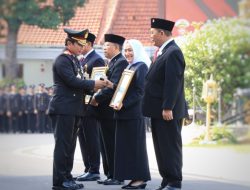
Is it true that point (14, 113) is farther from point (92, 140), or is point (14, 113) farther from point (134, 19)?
point (92, 140)

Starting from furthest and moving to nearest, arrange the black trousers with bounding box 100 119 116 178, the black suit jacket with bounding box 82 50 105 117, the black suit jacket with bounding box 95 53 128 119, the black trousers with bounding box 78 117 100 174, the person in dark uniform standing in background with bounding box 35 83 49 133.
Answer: the person in dark uniform standing in background with bounding box 35 83 49 133 < the black trousers with bounding box 78 117 100 174 < the black suit jacket with bounding box 82 50 105 117 < the black trousers with bounding box 100 119 116 178 < the black suit jacket with bounding box 95 53 128 119

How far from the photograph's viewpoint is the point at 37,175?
6.75 metres

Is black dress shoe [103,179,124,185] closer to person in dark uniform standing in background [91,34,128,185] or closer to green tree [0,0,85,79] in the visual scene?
person in dark uniform standing in background [91,34,128,185]

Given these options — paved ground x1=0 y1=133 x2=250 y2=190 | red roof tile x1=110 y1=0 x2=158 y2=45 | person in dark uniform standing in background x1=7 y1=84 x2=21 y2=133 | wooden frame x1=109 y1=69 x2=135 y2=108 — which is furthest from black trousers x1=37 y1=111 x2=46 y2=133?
wooden frame x1=109 y1=69 x2=135 y2=108

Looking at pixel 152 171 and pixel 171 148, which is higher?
pixel 171 148

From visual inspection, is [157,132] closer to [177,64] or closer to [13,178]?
[177,64]

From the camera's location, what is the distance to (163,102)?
491cm

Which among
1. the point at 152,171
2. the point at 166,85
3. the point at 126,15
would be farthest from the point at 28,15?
the point at 152,171

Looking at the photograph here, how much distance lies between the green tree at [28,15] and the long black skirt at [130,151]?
1705mm

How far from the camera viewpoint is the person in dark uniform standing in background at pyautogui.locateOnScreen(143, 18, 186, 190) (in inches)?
195

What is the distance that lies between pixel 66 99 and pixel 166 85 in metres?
0.83

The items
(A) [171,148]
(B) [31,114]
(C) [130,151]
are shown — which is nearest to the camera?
(A) [171,148]

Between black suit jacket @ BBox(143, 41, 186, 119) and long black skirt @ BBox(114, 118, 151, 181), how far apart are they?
0.60 metres

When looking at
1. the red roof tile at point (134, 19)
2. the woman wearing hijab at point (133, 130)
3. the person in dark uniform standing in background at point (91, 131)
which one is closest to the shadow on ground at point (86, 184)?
the woman wearing hijab at point (133, 130)
